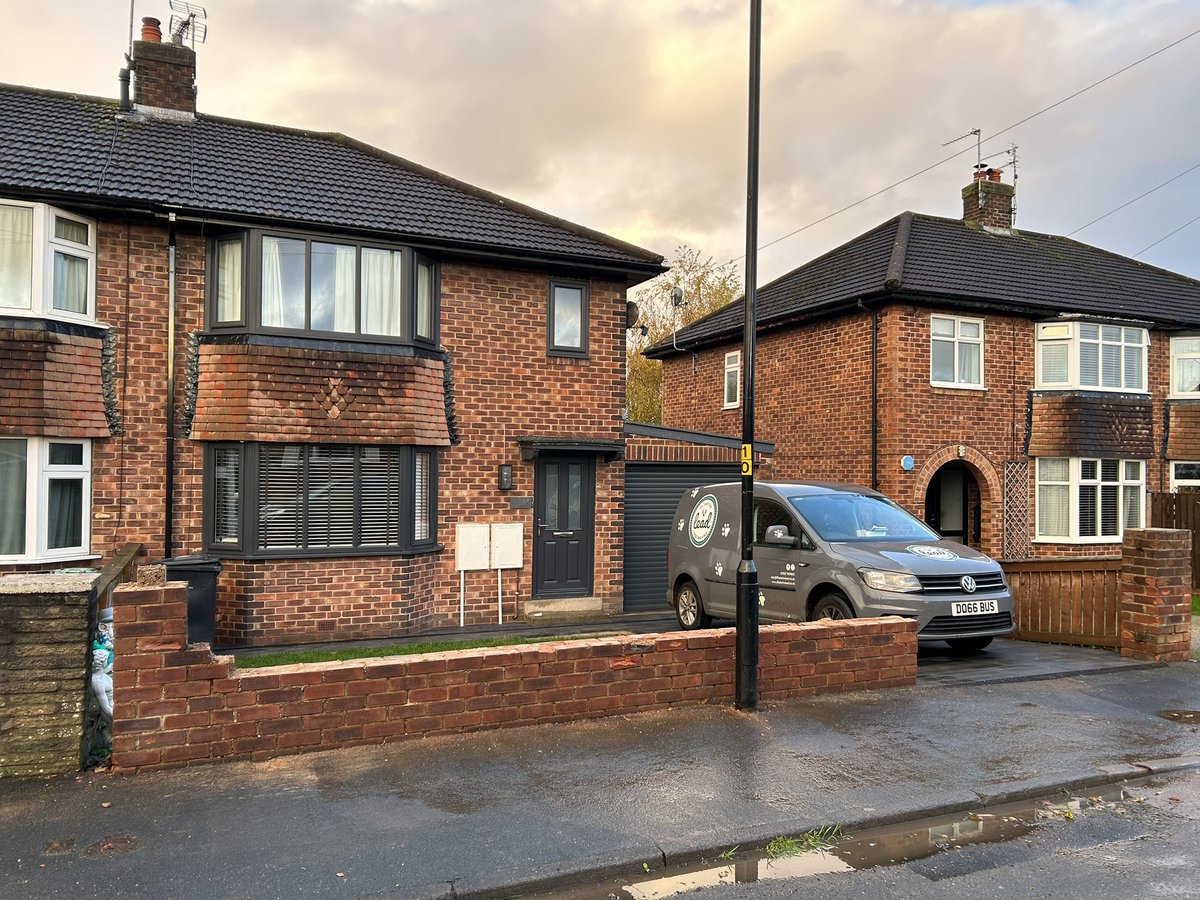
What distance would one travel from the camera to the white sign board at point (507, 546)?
40.6 ft

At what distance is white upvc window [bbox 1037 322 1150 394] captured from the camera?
17.6 metres

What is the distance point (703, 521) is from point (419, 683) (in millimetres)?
6006

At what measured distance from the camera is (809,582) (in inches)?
354

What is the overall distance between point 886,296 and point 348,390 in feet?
33.4

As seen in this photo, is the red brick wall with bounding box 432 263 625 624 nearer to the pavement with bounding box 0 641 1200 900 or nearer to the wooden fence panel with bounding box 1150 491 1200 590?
the pavement with bounding box 0 641 1200 900

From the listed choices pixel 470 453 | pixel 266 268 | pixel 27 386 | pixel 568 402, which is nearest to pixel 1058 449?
pixel 568 402

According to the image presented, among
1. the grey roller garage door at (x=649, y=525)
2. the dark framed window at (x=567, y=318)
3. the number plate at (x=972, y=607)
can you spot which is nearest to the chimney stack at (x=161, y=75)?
the dark framed window at (x=567, y=318)

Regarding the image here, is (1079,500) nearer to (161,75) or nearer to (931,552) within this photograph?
(931,552)

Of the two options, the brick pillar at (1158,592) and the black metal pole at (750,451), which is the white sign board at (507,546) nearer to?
the black metal pole at (750,451)

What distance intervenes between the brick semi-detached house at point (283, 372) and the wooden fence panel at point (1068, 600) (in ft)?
18.4

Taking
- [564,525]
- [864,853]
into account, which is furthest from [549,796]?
[564,525]

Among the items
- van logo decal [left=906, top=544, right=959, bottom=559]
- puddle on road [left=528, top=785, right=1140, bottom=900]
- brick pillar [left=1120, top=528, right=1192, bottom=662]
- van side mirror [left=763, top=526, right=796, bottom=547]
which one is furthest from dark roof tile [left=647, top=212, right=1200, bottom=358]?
puddle on road [left=528, top=785, right=1140, bottom=900]

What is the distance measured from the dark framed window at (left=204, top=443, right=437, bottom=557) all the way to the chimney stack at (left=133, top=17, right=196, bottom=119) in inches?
222

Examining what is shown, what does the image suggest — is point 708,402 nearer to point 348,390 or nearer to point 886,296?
point 886,296
